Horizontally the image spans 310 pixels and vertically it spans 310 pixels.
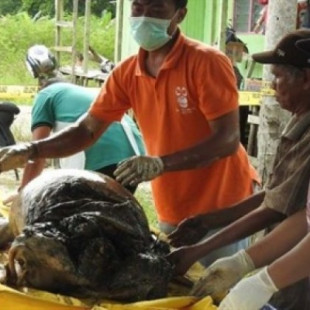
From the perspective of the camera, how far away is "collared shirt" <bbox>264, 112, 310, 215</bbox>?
251 cm

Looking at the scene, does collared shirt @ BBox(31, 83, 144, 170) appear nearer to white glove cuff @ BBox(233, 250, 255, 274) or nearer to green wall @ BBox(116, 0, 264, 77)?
white glove cuff @ BBox(233, 250, 255, 274)

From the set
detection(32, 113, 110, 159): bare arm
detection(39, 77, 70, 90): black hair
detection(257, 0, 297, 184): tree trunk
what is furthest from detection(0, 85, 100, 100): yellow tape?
detection(32, 113, 110, 159): bare arm

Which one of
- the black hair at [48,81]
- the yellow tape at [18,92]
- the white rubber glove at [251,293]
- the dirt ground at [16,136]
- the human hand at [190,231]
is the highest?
the black hair at [48,81]

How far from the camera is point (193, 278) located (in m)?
2.69

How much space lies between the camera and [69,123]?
168 inches

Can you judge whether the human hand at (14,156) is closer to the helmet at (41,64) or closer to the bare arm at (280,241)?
the bare arm at (280,241)

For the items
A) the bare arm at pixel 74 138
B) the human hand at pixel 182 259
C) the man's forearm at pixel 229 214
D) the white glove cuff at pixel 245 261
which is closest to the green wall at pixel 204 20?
the bare arm at pixel 74 138

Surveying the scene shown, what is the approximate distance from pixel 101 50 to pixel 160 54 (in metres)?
18.9

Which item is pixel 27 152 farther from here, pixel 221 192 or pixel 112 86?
pixel 221 192

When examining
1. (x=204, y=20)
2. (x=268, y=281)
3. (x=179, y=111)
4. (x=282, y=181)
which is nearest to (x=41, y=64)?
(x=179, y=111)

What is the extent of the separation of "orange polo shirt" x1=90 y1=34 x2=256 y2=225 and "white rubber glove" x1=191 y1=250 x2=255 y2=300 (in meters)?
0.74

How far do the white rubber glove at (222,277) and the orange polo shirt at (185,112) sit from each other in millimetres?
736

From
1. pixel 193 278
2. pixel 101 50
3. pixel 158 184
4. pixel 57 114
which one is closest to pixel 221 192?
pixel 158 184

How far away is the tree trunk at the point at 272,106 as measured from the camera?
4.88 meters
